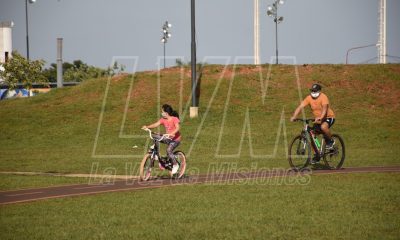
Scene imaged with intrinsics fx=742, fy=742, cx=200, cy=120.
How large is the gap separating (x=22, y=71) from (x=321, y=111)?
165 feet

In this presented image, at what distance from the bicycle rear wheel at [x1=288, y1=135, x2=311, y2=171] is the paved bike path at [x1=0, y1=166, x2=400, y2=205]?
32cm

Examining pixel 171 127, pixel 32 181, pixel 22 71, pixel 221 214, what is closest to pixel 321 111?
pixel 171 127

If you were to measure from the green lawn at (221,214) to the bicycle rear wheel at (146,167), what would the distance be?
1669 mm

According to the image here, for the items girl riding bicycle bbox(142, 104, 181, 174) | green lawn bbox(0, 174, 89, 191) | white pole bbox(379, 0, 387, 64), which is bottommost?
green lawn bbox(0, 174, 89, 191)

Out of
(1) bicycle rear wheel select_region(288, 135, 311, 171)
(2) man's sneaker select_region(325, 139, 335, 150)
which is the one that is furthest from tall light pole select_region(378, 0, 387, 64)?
A: (1) bicycle rear wheel select_region(288, 135, 311, 171)

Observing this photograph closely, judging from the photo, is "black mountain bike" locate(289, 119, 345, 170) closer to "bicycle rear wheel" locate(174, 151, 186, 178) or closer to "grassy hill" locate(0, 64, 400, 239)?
"grassy hill" locate(0, 64, 400, 239)

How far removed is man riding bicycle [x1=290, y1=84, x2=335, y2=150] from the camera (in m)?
19.4

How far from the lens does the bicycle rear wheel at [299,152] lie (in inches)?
757

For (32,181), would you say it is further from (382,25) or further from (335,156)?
(382,25)

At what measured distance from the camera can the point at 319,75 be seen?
43.3 metres

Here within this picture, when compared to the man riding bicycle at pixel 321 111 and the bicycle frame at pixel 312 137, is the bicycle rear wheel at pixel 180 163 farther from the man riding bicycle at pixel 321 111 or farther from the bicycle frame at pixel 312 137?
the bicycle frame at pixel 312 137

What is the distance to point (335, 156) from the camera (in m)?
19.9

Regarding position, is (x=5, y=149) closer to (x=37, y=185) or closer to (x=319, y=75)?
(x=37, y=185)

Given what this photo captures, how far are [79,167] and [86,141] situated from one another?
11.3m
